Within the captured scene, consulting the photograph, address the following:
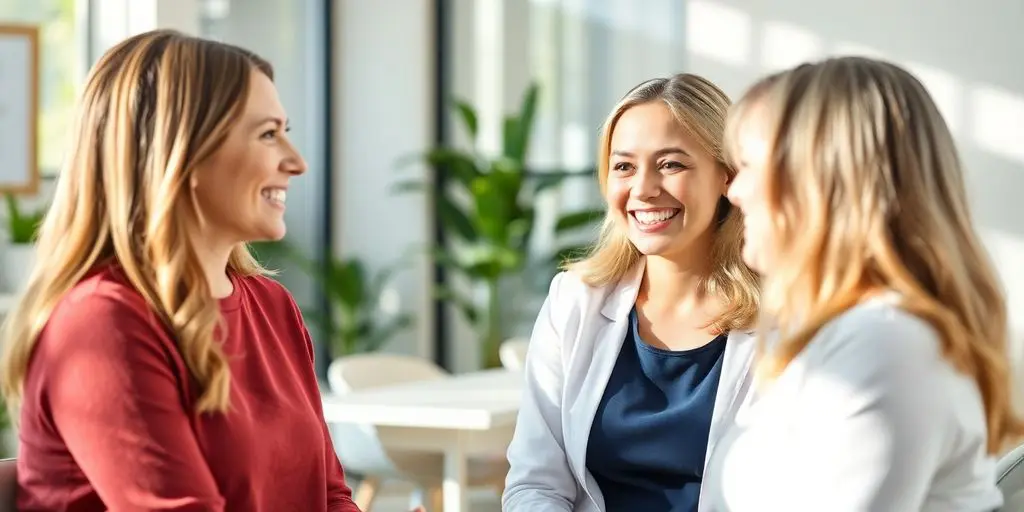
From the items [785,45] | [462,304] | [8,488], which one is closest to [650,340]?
[8,488]

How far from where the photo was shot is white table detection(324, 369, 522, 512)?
3285 millimetres

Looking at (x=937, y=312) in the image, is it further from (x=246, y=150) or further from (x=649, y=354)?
(x=246, y=150)

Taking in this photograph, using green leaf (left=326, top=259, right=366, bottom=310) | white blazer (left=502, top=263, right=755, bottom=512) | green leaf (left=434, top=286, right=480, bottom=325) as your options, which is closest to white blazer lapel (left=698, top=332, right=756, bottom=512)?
white blazer (left=502, top=263, right=755, bottom=512)

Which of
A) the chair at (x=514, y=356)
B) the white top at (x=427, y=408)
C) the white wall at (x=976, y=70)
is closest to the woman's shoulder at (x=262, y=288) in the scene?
the white top at (x=427, y=408)

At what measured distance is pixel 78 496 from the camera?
1.54 m

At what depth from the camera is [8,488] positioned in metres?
1.62

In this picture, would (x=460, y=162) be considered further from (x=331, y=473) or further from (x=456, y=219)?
(x=331, y=473)

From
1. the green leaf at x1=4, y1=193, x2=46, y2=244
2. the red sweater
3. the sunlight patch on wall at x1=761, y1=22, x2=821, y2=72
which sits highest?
the sunlight patch on wall at x1=761, y1=22, x2=821, y2=72

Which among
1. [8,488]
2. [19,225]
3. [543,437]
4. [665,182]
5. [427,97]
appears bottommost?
[19,225]

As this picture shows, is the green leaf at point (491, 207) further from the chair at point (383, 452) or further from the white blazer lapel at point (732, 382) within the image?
the white blazer lapel at point (732, 382)

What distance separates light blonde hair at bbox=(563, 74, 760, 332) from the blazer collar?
0.01m

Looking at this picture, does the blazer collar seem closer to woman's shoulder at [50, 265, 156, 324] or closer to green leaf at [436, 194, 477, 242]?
woman's shoulder at [50, 265, 156, 324]

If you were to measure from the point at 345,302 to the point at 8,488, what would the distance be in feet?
14.3

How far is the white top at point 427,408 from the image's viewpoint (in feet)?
10.7
